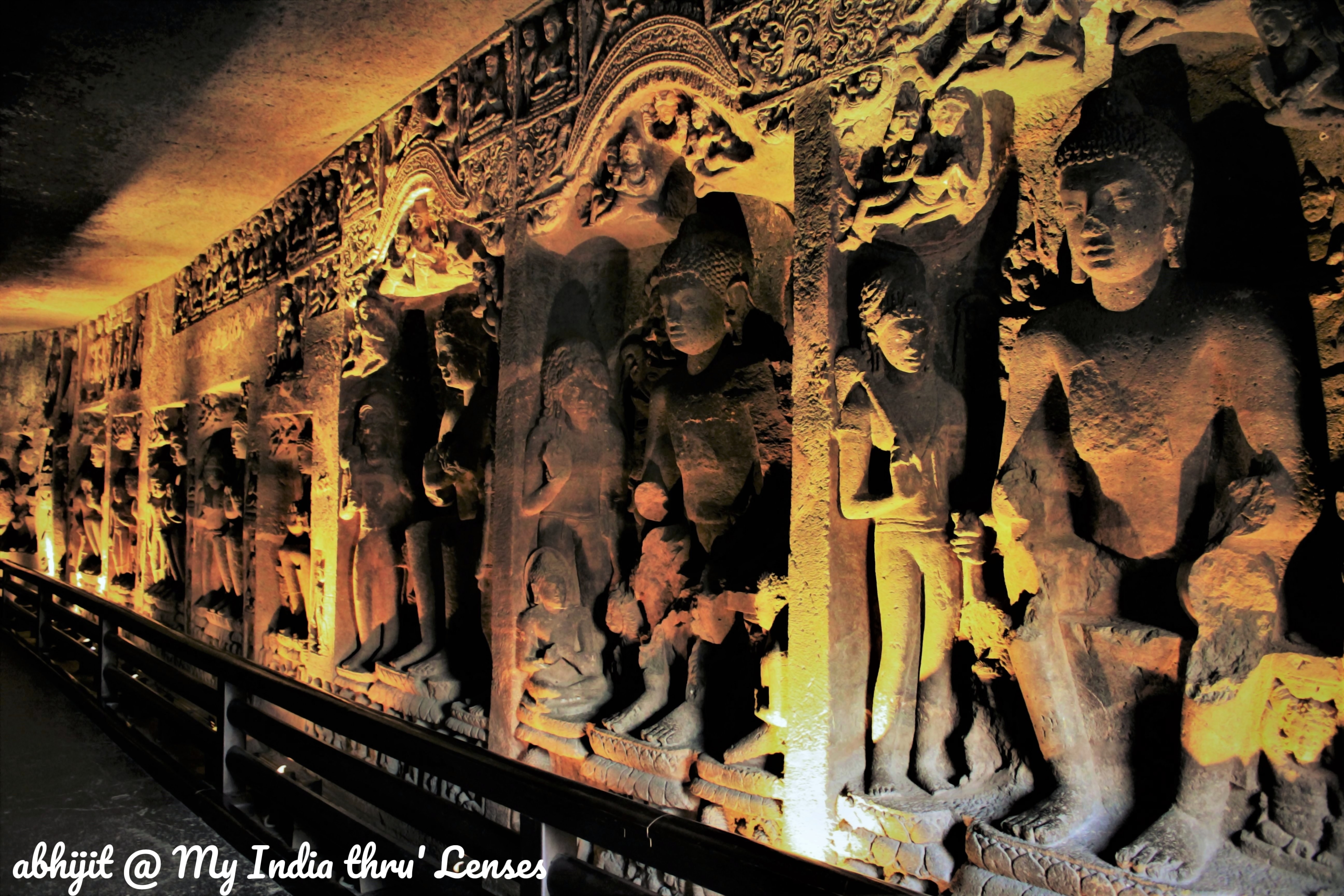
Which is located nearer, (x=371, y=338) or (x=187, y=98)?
(x=187, y=98)

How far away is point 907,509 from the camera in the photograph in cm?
259

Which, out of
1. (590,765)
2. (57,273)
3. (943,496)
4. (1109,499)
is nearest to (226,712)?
(590,765)

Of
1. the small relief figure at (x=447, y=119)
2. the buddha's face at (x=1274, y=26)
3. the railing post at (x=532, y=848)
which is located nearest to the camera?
the railing post at (x=532, y=848)

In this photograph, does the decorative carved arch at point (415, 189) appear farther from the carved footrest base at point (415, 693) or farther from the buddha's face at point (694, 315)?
the carved footrest base at point (415, 693)

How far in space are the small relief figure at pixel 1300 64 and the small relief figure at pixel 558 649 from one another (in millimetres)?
3007

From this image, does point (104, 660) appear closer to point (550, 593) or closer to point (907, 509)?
point (550, 593)

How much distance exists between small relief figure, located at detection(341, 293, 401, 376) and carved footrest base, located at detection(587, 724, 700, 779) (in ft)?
9.36

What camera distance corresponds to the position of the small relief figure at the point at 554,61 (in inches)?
150

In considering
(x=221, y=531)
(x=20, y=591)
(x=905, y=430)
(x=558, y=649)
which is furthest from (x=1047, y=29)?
(x=20, y=591)

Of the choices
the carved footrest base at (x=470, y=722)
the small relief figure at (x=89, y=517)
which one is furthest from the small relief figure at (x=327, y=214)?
the small relief figure at (x=89, y=517)

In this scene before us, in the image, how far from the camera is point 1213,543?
201 cm

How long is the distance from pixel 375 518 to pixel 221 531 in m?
3.16

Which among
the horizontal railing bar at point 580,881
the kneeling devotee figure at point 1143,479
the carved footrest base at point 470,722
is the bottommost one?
the carved footrest base at point 470,722

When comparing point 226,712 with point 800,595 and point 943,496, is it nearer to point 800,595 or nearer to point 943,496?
point 800,595
